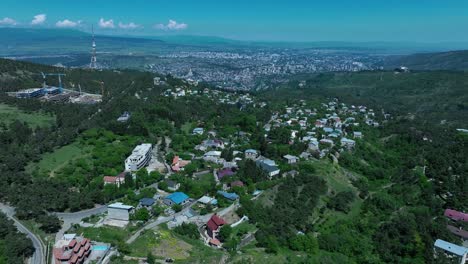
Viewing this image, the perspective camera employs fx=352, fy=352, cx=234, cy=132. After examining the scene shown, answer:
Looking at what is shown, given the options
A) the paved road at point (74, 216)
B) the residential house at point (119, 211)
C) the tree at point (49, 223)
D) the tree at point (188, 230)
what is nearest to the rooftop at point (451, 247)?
the tree at point (188, 230)

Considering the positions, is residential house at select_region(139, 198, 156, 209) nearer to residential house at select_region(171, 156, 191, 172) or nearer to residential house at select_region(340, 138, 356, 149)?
residential house at select_region(171, 156, 191, 172)

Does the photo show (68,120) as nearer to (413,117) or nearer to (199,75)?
(413,117)

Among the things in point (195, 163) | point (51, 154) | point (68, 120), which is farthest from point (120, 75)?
point (195, 163)

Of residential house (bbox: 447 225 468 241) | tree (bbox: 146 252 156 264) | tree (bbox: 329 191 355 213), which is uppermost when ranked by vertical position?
tree (bbox: 146 252 156 264)

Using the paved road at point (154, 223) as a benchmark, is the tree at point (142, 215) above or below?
above

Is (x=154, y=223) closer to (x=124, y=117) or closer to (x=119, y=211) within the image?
(x=119, y=211)

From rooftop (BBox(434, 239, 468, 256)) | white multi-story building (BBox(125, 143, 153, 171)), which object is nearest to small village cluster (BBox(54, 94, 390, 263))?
white multi-story building (BBox(125, 143, 153, 171))

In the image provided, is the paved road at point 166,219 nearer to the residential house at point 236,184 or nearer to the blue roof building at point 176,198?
the blue roof building at point 176,198

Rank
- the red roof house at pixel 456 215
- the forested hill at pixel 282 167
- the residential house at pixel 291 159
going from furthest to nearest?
the residential house at pixel 291 159, the red roof house at pixel 456 215, the forested hill at pixel 282 167
